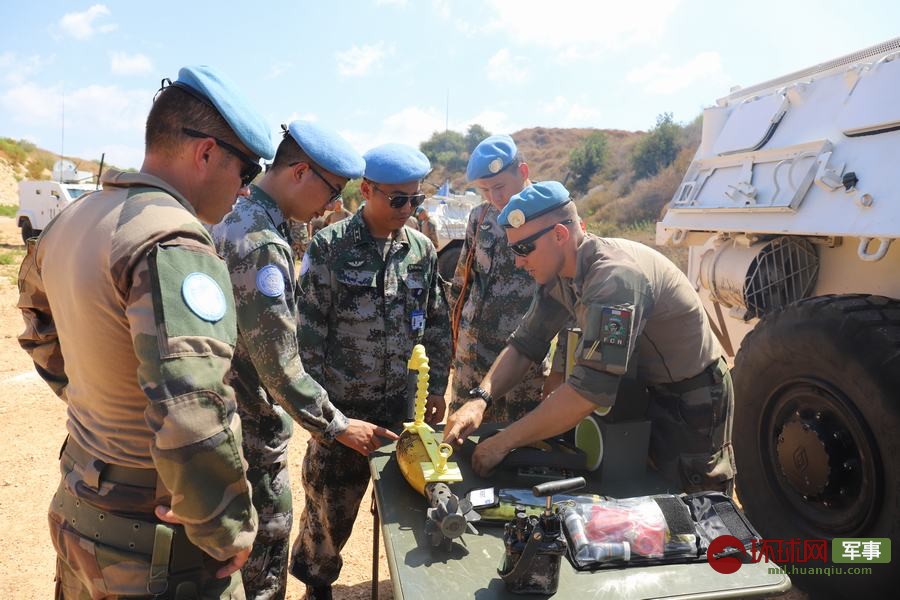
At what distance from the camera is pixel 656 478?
82.0 inches

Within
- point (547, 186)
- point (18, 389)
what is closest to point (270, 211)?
point (547, 186)

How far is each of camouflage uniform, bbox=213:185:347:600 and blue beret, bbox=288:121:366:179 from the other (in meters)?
0.22

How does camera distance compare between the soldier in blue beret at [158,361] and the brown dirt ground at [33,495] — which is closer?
the soldier in blue beret at [158,361]

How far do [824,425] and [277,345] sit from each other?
83.9 inches

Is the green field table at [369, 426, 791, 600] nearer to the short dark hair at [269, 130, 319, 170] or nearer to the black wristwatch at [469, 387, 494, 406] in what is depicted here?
the black wristwatch at [469, 387, 494, 406]

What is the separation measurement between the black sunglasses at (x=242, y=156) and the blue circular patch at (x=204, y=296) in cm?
37

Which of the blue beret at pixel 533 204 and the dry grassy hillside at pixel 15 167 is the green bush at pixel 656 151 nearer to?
the dry grassy hillside at pixel 15 167

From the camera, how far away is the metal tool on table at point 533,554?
1.41 meters

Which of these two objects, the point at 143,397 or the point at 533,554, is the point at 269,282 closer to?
the point at 143,397

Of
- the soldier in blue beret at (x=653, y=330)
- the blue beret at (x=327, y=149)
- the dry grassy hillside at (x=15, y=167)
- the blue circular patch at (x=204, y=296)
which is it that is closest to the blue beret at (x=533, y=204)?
the soldier in blue beret at (x=653, y=330)

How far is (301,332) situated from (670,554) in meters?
1.68

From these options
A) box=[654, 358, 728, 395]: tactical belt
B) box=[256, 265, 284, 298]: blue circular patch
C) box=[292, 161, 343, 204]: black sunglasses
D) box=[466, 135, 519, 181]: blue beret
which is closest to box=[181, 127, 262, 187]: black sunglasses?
box=[256, 265, 284, 298]: blue circular patch

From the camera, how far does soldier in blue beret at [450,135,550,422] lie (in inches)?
136

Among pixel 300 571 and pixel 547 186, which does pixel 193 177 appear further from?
pixel 300 571
